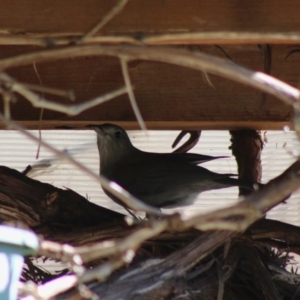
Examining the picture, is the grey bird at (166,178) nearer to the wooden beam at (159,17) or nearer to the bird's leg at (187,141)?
the bird's leg at (187,141)

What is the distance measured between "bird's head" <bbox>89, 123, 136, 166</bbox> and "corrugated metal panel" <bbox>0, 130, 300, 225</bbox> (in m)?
0.14

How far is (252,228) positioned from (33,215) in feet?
2.38

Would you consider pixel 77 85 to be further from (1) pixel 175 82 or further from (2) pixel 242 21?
(2) pixel 242 21

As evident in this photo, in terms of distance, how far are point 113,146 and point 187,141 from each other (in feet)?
2.22

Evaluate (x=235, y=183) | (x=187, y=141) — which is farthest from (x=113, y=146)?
(x=235, y=183)

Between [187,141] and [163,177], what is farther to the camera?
[163,177]

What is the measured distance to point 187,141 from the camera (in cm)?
309

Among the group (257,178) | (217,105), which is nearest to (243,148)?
(257,178)

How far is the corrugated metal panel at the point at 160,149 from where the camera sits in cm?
313

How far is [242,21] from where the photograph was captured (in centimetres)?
195

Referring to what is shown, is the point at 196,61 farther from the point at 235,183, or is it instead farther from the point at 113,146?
the point at 113,146

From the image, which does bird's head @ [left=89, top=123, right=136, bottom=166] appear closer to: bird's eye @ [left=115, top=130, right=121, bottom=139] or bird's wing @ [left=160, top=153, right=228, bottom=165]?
bird's eye @ [left=115, top=130, right=121, bottom=139]

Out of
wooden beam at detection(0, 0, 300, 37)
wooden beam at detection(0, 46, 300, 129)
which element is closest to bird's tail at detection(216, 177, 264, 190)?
wooden beam at detection(0, 46, 300, 129)

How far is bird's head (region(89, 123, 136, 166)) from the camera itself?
3457 millimetres
